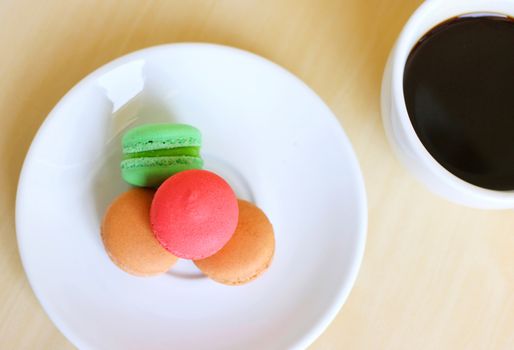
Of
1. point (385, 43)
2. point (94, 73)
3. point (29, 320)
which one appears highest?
point (385, 43)

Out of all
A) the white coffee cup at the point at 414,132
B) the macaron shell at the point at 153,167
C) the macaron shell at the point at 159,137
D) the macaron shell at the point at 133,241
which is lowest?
the macaron shell at the point at 133,241

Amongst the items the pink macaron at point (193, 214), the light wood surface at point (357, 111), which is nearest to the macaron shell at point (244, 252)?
the pink macaron at point (193, 214)

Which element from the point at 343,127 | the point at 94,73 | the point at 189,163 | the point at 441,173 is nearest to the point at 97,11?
the point at 94,73

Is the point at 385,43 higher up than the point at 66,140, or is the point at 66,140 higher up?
the point at 385,43

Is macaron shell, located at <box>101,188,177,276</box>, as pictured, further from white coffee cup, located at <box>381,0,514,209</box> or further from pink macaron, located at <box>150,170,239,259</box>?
white coffee cup, located at <box>381,0,514,209</box>

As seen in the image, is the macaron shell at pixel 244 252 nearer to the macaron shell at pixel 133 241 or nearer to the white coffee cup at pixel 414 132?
the macaron shell at pixel 133 241

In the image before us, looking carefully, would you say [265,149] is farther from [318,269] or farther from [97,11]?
[97,11]
